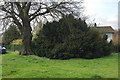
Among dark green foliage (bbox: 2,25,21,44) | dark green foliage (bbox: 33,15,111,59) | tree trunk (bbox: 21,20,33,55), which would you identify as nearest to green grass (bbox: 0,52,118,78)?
dark green foliage (bbox: 33,15,111,59)

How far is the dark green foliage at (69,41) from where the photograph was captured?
27000mm

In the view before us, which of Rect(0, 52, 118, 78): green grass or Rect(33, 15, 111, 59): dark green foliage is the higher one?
Rect(33, 15, 111, 59): dark green foliage

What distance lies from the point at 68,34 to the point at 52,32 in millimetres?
1851

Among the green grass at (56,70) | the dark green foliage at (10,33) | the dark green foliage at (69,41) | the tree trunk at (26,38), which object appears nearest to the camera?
the green grass at (56,70)

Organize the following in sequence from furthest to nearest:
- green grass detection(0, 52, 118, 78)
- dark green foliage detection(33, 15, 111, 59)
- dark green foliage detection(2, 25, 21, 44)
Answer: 1. dark green foliage detection(2, 25, 21, 44)
2. dark green foliage detection(33, 15, 111, 59)
3. green grass detection(0, 52, 118, 78)

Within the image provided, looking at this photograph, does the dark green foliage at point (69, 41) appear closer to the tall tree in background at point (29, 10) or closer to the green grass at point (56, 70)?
the tall tree in background at point (29, 10)

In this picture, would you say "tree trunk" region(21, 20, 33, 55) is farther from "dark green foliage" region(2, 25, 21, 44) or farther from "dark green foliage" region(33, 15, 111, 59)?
"dark green foliage" region(2, 25, 21, 44)

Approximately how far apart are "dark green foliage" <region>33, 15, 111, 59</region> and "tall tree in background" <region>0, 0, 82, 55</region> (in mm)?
912

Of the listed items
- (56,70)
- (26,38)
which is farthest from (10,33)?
(56,70)

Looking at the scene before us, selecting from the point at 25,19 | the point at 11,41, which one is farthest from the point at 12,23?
the point at 11,41

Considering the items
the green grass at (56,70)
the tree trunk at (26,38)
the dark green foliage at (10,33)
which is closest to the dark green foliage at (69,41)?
the tree trunk at (26,38)

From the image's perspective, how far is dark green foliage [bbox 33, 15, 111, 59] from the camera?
2700 centimetres

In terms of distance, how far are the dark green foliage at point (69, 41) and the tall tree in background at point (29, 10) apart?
91cm

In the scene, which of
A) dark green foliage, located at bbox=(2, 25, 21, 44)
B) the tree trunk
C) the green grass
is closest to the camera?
the green grass
